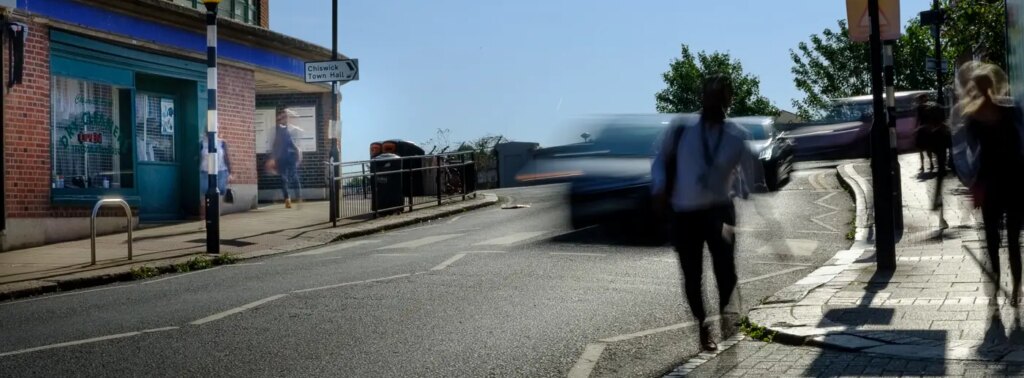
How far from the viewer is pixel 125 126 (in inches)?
762

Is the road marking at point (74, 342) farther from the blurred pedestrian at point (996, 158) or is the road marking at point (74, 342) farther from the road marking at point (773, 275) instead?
the blurred pedestrian at point (996, 158)

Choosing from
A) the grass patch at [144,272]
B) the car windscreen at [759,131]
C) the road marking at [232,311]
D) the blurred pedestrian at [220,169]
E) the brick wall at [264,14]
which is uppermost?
the brick wall at [264,14]

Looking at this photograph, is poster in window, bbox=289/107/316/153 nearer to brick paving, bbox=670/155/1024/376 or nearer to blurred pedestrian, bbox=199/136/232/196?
blurred pedestrian, bbox=199/136/232/196

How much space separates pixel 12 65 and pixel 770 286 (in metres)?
11.2

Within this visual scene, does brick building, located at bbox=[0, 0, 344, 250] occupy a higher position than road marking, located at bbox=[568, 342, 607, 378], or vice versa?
brick building, located at bbox=[0, 0, 344, 250]

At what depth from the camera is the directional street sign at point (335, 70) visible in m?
20.3

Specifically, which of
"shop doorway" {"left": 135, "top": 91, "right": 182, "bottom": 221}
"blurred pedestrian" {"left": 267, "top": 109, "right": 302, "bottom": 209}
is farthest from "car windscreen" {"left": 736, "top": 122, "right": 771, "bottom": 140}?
"shop doorway" {"left": 135, "top": 91, "right": 182, "bottom": 221}

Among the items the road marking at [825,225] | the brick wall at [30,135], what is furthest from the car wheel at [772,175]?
the brick wall at [30,135]

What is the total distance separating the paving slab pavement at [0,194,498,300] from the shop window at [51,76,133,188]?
1.03 meters

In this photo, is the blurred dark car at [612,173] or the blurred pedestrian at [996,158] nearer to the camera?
the blurred pedestrian at [996,158]

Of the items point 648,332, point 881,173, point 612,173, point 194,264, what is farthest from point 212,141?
point 648,332

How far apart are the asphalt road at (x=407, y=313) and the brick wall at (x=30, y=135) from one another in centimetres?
414

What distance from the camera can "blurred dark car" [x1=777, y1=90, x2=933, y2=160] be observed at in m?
28.8

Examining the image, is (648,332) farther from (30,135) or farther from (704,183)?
(30,135)
